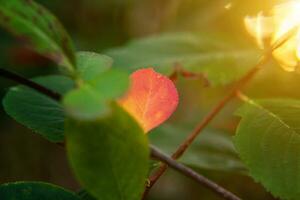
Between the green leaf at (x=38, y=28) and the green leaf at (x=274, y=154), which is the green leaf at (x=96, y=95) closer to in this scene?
the green leaf at (x=38, y=28)

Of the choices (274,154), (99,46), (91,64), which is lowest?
(99,46)

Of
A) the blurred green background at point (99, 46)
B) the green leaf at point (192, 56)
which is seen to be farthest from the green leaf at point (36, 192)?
the blurred green background at point (99, 46)

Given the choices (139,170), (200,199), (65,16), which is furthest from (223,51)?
(65,16)

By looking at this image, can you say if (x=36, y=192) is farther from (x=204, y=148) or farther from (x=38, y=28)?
(x=204, y=148)

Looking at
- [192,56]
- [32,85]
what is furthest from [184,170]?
[192,56]

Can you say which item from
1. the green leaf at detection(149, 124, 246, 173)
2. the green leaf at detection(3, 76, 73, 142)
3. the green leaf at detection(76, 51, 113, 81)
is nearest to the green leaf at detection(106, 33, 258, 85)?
the green leaf at detection(149, 124, 246, 173)

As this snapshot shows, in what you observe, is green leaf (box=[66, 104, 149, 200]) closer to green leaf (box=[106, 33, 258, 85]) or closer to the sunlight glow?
the sunlight glow
